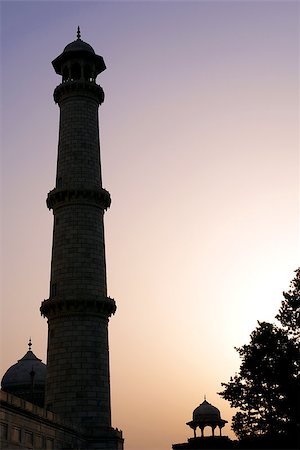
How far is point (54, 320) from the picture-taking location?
43.1 m

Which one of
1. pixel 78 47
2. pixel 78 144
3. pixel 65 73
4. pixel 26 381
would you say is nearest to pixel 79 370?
pixel 78 144

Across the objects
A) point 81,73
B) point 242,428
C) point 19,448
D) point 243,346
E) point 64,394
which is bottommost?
point 19,448

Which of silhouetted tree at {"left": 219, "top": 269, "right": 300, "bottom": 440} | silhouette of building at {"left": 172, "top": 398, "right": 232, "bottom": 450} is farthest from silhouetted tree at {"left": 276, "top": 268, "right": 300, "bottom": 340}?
silhouette of building at {"left": 172, "top": 398, "right": 232, "bottom": 450}

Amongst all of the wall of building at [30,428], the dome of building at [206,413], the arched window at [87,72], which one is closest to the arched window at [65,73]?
the arched window at [87,72]

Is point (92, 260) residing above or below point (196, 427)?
above

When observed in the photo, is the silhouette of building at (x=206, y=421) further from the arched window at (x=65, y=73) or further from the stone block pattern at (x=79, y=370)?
the arched window at (x=65, y=73)

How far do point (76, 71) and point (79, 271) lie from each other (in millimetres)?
16324

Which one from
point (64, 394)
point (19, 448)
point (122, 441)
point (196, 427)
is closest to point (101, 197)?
point (64, 394)

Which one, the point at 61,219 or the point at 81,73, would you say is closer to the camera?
the point at 61,219

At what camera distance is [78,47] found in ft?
162

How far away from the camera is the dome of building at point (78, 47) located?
49.1 metres

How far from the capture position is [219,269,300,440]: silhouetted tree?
3856cm

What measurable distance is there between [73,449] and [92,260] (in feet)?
41.0

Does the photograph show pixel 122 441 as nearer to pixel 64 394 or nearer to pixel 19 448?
pixel 64 394
